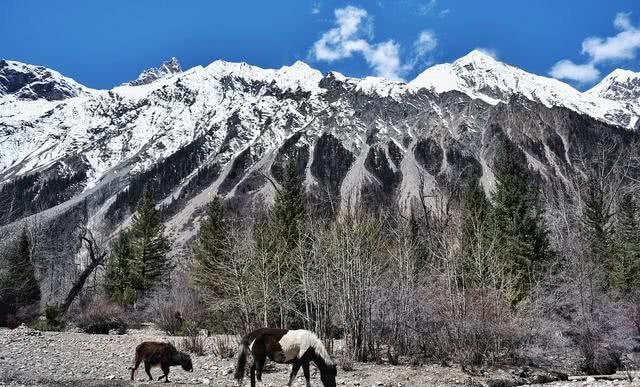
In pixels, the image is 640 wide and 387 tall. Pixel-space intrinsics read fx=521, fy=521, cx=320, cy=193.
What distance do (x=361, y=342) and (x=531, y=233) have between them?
19.1m

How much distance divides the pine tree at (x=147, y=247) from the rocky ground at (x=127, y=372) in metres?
25.3

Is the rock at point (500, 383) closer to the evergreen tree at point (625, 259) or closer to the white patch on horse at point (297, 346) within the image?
the white patch on horse at point (297, 346)

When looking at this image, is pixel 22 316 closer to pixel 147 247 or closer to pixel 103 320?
pixel 103 320

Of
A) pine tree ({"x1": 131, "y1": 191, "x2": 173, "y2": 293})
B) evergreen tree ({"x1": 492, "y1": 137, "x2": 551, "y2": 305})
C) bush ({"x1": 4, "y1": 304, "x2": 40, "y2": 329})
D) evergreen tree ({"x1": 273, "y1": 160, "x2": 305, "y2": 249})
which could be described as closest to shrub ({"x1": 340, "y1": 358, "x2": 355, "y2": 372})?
evergreen tree ({"x1": 273, "y1": 160, "x2": 305, "y2": 249})

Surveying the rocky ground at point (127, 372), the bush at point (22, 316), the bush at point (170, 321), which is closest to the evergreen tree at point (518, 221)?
the rocky ground at point (127, 372)

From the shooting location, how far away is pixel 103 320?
28281 millimetres

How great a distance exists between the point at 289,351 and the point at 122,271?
36935 millimetres

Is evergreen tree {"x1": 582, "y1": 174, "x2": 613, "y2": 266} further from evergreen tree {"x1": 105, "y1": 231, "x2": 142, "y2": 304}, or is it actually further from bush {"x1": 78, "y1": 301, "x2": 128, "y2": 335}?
evergreen tree {"x1": 105, "y1": 231, "x2": 142, "y2": 304}

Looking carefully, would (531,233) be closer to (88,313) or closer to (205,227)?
(205,227)

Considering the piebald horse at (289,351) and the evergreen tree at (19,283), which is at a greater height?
the evergreen tree at (19,283)

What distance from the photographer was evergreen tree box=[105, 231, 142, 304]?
42875 millimetres

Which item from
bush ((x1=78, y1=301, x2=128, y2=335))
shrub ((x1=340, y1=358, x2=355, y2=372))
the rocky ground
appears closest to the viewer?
the rocky ground

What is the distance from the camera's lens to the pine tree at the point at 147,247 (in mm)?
43812

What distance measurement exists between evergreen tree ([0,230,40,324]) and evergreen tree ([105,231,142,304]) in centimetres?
544
